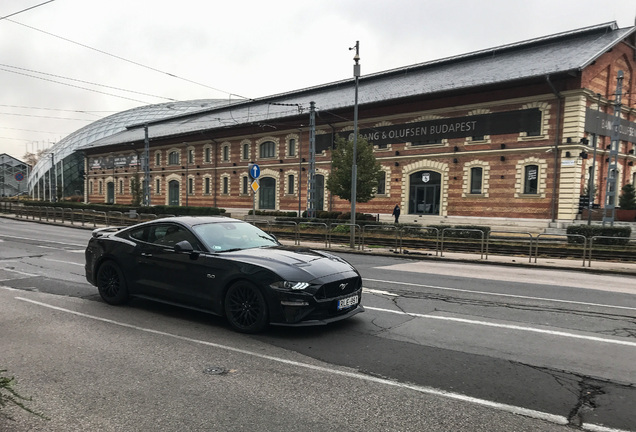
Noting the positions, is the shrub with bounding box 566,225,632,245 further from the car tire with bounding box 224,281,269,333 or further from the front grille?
the car tire with bounding box 224,281,269,333

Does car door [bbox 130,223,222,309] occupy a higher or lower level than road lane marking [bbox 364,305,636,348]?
higher

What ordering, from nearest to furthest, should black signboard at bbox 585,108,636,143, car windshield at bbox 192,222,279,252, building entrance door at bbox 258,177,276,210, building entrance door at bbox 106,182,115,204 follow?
car windshield at bbox 192,222,279,252 → black signboard at bbox 585,108,636,143 → building entrance door at bbox 258,177,276,210 → building entrance door at bbox 106,182,115,204

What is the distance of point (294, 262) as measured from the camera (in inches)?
228

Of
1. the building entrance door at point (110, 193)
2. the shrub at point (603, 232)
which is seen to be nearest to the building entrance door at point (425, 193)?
the shrub at point (603, 232)

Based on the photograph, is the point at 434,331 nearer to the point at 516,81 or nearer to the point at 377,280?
the point at 377,280

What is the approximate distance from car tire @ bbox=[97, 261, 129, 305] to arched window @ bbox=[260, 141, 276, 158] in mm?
35223

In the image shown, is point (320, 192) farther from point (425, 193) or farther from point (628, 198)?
point (628, 198)

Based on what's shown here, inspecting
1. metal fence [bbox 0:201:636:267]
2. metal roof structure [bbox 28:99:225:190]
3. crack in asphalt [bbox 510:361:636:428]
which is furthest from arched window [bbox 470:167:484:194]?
metal roof structure [bbox 28:99:225:190]

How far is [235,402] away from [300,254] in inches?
112

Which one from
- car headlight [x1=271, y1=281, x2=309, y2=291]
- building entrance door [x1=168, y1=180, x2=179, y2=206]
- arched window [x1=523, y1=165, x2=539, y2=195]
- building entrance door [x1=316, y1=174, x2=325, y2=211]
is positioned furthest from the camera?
building entrance door [x1=168, y1=180, x2=179, y2=206]

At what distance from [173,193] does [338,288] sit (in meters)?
50.8

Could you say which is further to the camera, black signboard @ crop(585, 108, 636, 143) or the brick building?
black signboard @ crop(585, 108, 636, 143)

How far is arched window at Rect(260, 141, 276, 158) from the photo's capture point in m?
42.1

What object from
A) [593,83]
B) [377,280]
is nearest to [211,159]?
[593,83]
